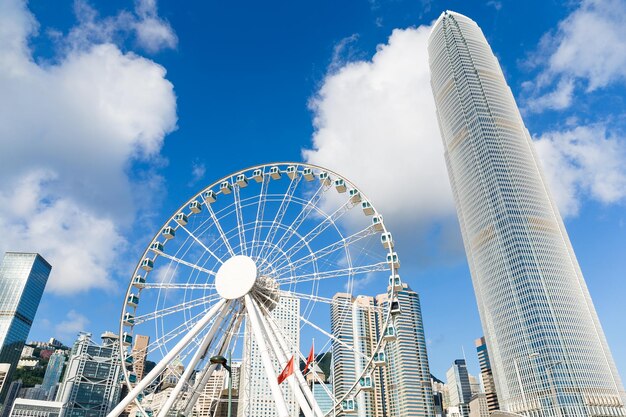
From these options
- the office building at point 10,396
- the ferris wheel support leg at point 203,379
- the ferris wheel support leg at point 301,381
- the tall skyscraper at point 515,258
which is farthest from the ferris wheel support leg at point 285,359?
the office building at point 10,396

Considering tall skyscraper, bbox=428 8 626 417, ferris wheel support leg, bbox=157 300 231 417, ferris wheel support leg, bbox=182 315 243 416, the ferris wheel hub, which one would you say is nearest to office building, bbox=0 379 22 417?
tall skyscraper, bbox=428 8 626 417

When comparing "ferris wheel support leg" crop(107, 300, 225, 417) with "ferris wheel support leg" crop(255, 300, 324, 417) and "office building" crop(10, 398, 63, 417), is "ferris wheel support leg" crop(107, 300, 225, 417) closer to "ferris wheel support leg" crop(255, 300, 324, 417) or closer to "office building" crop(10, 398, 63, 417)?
"ferris wheel support leg" crop(255, 300, 324, 417)

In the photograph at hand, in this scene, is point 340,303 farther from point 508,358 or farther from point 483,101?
point 483,101

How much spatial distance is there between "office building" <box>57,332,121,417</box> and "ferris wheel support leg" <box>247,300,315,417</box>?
15707 cm

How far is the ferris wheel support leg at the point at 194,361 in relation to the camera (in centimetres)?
3136

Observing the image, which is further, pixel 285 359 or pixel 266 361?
pixel 285 359

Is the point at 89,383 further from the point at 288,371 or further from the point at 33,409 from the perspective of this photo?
the point at 288,371

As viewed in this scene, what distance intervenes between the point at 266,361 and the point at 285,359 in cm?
138

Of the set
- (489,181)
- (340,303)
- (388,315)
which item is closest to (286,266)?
(340,303)

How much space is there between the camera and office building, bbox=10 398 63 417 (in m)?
154

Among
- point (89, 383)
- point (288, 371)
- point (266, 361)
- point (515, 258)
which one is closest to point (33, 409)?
point (89, 383)

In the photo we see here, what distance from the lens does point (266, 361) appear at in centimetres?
3209

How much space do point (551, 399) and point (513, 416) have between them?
76.4m

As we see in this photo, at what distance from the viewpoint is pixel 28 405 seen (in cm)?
15675
